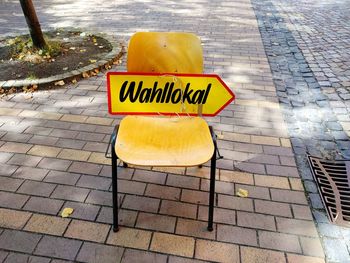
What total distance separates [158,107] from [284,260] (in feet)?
4.27

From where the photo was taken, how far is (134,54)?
249 centimetres

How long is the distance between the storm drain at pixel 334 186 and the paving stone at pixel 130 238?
137cm

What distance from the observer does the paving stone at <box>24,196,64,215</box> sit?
2.44 m

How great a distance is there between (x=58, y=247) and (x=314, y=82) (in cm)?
390

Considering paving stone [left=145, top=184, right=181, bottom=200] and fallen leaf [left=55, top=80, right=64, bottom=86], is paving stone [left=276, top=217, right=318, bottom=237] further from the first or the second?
fallen leaf [left=55, top=80, right=64, bottom=86]

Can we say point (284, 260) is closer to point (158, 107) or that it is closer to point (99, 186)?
point (158, 107)

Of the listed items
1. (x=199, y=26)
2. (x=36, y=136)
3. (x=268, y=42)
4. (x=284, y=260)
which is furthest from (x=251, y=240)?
(x=199, y=26)

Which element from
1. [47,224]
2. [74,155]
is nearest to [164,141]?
[47,224]

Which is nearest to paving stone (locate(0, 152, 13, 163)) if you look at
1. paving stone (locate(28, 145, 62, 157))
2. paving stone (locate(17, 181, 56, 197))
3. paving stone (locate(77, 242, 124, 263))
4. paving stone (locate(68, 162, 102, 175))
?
paving stone (locate(28, 145, 62, 157))

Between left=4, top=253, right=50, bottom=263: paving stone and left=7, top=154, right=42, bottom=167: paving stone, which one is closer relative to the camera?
left=4, top=253, right=50, bottom=263: paving stone

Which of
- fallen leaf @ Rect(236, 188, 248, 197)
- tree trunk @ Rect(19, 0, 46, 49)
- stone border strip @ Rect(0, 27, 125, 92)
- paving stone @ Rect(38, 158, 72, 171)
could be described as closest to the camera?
fallen leaf @ Rect(236, 188, 248, 197)

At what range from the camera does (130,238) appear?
88.4 inches

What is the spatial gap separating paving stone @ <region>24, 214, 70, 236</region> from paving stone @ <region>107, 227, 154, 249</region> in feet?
1.16

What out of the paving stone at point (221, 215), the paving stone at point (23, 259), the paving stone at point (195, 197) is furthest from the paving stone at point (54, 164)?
the paving stone at point (221, 215)
